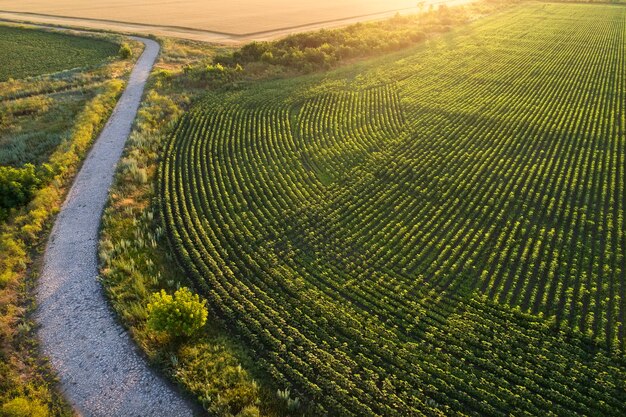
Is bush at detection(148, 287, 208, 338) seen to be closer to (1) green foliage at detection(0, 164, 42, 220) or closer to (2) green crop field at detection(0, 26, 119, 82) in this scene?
(1) green foliage at detection(0, 164, 42, 220)

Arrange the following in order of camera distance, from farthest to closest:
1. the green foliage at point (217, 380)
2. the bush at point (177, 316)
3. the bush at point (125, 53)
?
1. the bush at point (125, 53)
2. the bush at point (177, 316)
3. the green foliage at point (217, 380)

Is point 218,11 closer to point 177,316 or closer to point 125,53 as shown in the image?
point 125,53

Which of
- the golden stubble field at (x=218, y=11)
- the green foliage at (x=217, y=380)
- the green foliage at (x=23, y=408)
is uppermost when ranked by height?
the golden stubble field at (x=218, y=11)

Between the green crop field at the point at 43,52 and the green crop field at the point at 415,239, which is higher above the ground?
the green crop field at the point at 43,52

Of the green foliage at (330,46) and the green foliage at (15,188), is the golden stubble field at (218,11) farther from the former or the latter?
the green foliage at (15,188)

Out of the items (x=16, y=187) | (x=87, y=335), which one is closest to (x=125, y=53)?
(x=16, y=187)

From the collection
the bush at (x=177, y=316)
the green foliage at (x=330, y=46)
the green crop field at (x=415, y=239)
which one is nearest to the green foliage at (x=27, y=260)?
the bush at (x=177, y=316)

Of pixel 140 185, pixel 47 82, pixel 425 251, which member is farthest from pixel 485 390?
pixel 47 82
